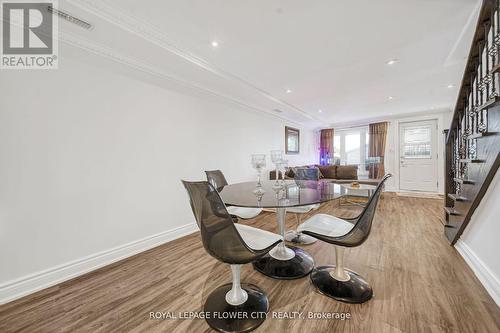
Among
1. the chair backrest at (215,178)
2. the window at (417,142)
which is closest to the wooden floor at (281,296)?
the chair backrest at (215,178)

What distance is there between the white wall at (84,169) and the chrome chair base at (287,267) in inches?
58.8

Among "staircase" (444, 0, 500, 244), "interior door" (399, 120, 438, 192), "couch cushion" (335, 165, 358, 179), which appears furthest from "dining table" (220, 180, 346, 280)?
"interior door" (399, 120, 438, 192)

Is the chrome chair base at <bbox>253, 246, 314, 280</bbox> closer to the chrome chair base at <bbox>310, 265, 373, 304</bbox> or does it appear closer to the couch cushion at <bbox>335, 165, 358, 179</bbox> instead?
the chrome chair base at <bbox>310, 265, 373, 304</bbox>

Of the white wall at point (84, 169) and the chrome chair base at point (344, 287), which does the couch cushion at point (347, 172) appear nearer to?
the chrome chair base at point (344, 287)

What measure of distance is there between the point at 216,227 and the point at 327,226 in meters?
1.01

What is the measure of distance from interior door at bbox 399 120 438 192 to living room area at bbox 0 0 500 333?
3.24 m

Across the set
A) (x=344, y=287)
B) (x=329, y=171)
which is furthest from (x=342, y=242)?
(x=329, y=171)

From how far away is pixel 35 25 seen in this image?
161 centimetres

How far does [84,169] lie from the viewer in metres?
1.93

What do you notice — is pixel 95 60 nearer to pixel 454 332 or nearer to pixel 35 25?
pixel 35 25

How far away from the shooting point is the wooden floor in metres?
1.25

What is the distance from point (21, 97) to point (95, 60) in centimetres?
71

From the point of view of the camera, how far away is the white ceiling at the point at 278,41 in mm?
1573

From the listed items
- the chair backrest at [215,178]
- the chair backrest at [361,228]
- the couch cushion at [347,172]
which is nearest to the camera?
the chair backrest at [361,228]
